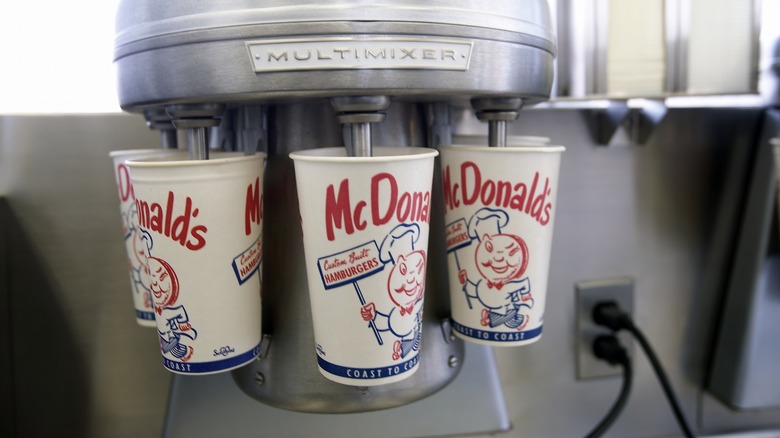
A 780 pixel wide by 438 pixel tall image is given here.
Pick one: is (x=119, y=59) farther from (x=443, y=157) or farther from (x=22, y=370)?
(x=22, y=370)

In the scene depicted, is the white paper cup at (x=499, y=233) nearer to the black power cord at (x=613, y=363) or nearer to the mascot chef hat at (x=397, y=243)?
the mascot chef hat at (x=397, y=243)

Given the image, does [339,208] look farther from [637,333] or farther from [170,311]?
[637,333]

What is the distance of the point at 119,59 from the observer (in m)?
0.35

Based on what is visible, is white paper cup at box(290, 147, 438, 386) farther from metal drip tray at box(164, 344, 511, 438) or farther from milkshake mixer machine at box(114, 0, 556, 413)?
metal drip tray at box(164, 344, 511, 438)

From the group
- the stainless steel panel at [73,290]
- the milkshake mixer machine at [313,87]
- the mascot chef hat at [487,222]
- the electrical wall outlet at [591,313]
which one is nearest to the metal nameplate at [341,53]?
the milkshake mixer machine at [313,87]

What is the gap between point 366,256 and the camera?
0.31m

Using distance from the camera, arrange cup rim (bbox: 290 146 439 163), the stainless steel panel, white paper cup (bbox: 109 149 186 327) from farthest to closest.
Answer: the stainless steel panel → white paper cup (bbox: 109 149 186 327) → cup rim (bbox: 290 146 439 163)

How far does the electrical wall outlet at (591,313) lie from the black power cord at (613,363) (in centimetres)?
1

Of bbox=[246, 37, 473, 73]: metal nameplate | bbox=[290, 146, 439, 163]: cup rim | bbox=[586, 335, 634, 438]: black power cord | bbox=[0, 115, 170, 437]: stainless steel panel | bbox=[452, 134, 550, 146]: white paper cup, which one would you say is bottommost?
bbox=[586, 335, 634, 438]: black power cord

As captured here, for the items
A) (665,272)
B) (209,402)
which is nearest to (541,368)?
(665,272)

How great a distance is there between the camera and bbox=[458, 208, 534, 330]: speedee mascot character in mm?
365

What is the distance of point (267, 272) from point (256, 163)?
91 mm

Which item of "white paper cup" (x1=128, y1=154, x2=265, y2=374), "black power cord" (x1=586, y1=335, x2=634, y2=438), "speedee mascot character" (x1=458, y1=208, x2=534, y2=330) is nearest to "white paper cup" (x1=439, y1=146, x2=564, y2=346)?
"speedee mascot character" (x1=458, y1=208, x2=534, y2=330)

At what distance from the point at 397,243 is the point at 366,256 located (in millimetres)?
19
